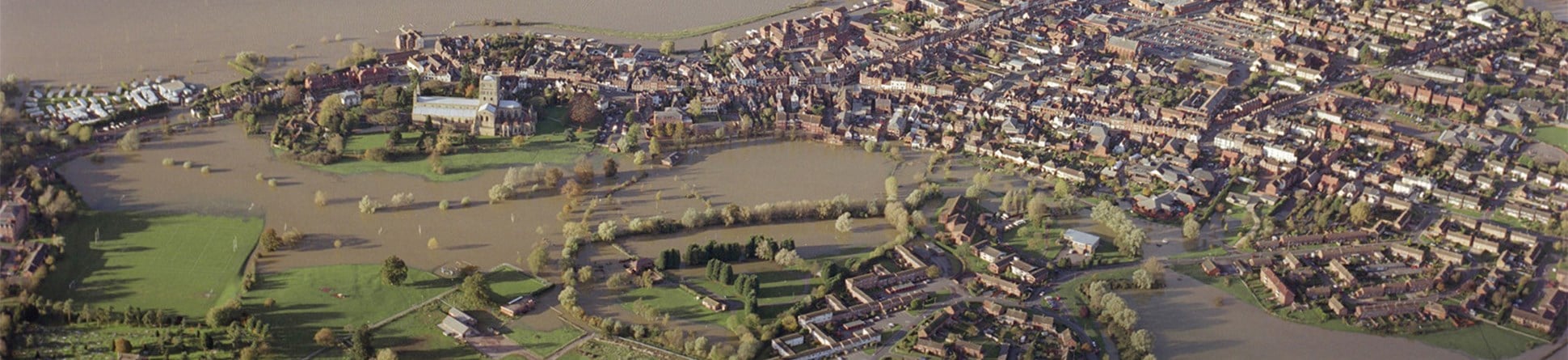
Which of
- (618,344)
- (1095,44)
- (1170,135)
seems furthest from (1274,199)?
(618,344)

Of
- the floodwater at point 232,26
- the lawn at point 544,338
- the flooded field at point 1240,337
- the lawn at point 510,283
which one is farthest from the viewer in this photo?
the floodwater at point 232,26

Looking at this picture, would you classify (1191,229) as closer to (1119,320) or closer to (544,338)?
(1119,320)

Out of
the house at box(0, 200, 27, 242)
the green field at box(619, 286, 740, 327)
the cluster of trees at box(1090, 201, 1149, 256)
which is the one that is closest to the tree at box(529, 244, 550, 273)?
the green field at box(619, 286, 740, 327)

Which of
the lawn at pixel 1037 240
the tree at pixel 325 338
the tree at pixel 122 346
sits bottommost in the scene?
the lawn at pixel 1037 240

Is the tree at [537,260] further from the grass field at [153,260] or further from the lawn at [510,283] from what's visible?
the grass field at [153,260]

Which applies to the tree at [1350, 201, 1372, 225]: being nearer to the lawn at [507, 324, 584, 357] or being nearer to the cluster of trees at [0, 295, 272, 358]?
the lawn at [507, 324, 584, 357]

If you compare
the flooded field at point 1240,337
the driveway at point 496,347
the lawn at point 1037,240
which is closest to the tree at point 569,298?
the driveway at point 496,347
